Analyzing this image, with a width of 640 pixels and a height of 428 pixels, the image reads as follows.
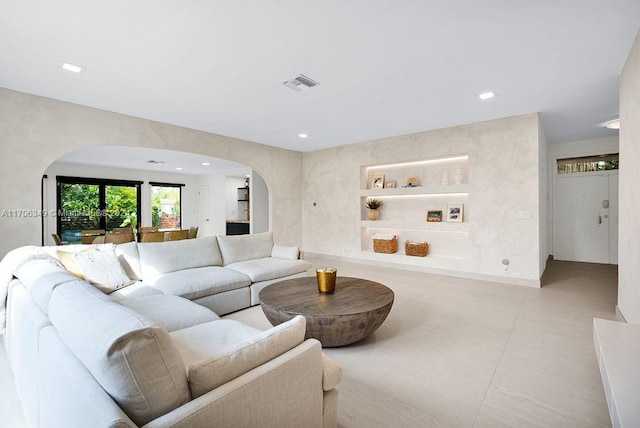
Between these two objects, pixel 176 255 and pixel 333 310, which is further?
pixel 176 255

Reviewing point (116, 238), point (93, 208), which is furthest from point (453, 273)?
point (93, 208)

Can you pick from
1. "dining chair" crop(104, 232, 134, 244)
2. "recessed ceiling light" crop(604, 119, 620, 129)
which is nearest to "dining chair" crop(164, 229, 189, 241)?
"dining chair" crop(104, 232, 134, 244)

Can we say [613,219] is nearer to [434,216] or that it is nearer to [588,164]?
[588,164]

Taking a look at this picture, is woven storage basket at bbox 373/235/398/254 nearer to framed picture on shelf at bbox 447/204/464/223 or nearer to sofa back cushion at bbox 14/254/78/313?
framed picture on shelf at bbox 447/204/464/223

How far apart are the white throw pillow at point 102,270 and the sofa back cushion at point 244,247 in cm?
127

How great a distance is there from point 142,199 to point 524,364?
32.7 ft

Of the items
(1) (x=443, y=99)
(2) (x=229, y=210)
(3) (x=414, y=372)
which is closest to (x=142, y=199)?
(2) (x=229, y=210)

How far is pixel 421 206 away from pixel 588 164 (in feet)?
12.7

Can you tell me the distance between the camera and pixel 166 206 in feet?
32.8

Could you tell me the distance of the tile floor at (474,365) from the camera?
1.79 metres

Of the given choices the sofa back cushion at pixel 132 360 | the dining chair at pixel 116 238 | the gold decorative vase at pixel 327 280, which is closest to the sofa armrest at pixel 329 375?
the sofa back cushion at pixel 132 360

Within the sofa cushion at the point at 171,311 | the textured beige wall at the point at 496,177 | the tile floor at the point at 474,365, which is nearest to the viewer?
the tile floor at the point at 474,365

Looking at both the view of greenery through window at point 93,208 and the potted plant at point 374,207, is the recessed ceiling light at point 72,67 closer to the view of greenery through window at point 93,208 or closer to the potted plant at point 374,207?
the potted plant at point 374,207

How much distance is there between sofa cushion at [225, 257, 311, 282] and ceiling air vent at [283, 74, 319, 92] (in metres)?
2.24
